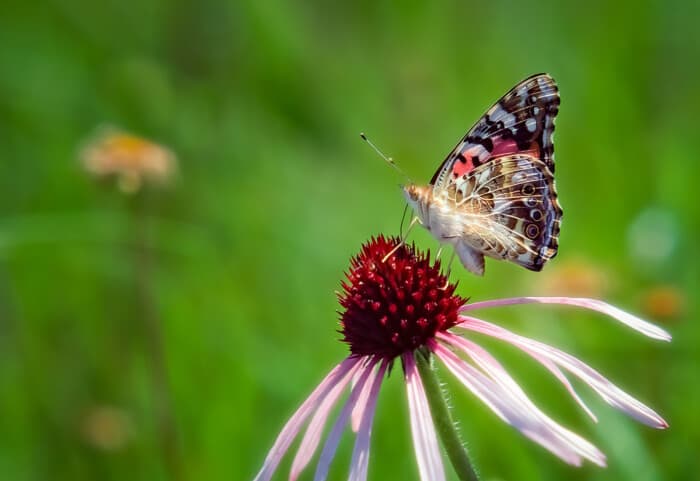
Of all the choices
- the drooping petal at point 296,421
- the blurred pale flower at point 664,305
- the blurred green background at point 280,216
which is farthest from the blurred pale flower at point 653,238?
the drooping petal at point 296,421

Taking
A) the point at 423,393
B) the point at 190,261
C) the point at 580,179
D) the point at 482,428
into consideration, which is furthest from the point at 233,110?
the point at 423,393

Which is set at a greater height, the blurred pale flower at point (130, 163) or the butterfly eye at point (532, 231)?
the blurred pale flower at point (130, 163)

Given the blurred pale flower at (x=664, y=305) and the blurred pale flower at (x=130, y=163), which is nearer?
the blurred pale flower at (x=664, y=305)

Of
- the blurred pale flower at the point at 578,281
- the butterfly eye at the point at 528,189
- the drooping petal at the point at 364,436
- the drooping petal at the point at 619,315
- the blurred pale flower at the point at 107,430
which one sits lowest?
the drooping petal at the point at 364,436

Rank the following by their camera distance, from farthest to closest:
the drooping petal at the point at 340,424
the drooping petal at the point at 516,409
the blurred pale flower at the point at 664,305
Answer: the blurred pale flower at the point at 664,305, the drooping petal at the point at 340,424, the drooping petal at the point at 516,409

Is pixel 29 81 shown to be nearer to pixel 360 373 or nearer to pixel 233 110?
pixel 233 110

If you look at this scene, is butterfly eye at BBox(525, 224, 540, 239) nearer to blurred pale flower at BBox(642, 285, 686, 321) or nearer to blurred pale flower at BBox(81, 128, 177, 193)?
blurred pale flower at BBox(642, 285, 686, 321)

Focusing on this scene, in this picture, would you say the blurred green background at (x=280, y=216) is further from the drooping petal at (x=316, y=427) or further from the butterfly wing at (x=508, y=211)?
the drooping petal at (x=316, y=427)
